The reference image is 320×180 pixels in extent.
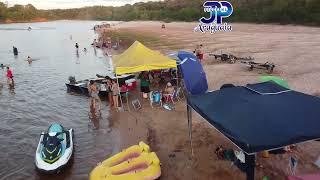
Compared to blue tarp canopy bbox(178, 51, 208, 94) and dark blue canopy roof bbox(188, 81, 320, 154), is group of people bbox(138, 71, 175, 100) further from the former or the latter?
dark blue canopy roof bbox(188, 81, 320, 154)

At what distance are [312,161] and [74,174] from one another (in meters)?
7.10

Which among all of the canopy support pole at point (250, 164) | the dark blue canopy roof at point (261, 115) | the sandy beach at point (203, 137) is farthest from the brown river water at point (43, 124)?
the canopy support pole at point (250, 164)

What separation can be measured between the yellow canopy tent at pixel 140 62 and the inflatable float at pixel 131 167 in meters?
5.71

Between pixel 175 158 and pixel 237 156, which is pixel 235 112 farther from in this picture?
pixel 175 158

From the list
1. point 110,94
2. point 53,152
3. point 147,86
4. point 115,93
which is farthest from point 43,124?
point 53,152

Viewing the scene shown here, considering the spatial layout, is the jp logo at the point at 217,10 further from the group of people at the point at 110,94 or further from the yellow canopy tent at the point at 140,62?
the group of people at the point at 110,94

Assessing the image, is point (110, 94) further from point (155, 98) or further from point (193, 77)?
point (193, 77)

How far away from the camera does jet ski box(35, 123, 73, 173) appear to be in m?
10.8

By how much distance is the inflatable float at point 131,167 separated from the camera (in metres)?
9.37

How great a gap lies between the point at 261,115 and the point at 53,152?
6.79m

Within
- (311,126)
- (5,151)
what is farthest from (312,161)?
(5,151)

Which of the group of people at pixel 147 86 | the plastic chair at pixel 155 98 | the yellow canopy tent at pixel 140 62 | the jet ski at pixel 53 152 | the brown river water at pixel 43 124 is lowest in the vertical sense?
the brown river water at pixel 43 124

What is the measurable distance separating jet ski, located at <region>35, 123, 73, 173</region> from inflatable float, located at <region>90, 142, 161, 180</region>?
160 cm

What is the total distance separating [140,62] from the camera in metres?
15.8
